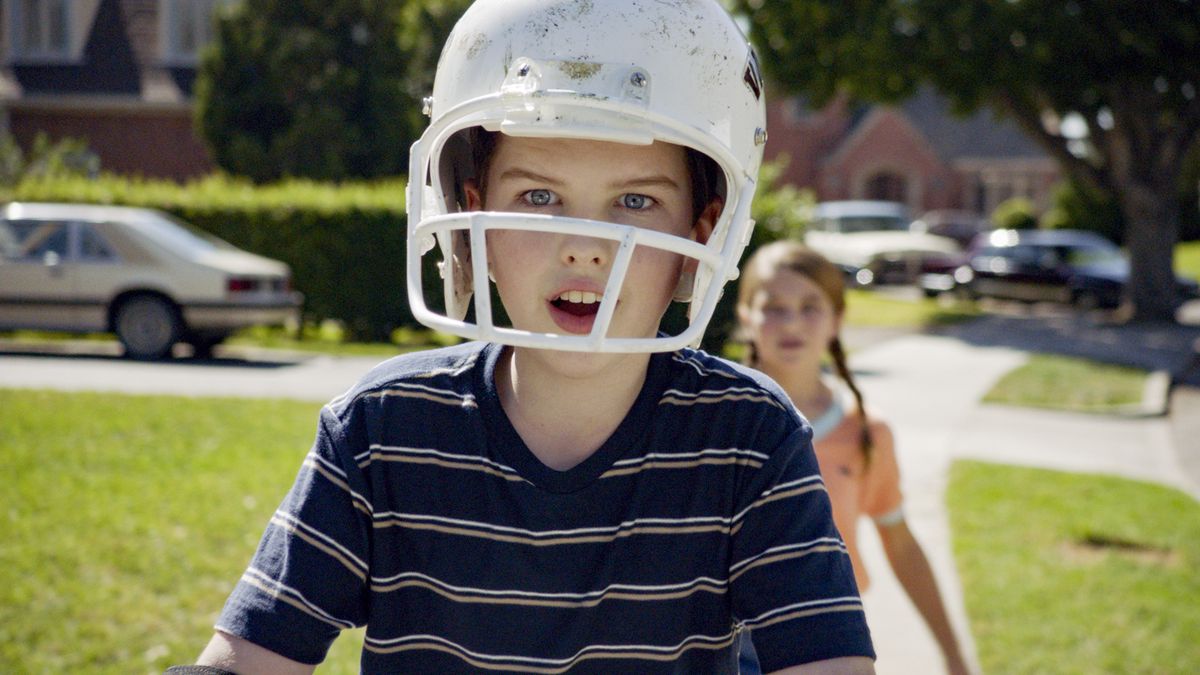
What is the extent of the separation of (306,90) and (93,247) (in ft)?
35.1

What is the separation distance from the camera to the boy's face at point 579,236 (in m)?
1.63

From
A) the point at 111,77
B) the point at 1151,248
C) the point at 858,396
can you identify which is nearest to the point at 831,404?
the point at 858,396

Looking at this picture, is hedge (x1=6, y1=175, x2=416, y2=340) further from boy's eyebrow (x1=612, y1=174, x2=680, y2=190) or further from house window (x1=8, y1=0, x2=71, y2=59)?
boy's eyebrow (x1=612, y1=174, x2=680, y2=190)

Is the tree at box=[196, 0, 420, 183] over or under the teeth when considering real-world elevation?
over

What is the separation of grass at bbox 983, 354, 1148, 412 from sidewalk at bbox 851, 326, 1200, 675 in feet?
0.90

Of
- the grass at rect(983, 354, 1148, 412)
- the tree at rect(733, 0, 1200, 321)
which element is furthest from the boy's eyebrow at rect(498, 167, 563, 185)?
the tree at rect(733, 0, 1200, 321)

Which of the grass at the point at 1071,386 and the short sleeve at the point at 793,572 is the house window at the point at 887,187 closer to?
the grass at the point at 1071,386

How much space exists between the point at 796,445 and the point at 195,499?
5.11 metres

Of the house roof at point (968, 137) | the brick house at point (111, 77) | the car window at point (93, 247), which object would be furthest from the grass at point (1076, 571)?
the house roof at point (968, 137)

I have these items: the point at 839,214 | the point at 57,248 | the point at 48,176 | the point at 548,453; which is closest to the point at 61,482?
the point at 548,453

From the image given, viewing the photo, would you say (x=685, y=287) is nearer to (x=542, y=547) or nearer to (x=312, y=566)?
(x=542, y=547)

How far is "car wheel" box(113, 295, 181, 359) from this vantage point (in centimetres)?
1259

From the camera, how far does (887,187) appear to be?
47.9m

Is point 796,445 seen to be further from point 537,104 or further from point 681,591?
point 537,104
